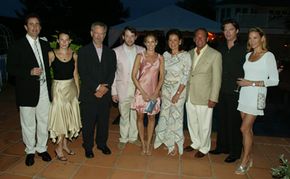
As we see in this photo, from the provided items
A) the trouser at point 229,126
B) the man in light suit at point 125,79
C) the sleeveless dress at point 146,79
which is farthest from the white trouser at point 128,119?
the trouser at point 229,126

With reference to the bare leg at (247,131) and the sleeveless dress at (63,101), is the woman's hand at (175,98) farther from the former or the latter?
the sleeveless dress at (63,101)

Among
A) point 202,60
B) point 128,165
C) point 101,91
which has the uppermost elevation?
point 202,60

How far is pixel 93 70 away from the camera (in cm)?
380

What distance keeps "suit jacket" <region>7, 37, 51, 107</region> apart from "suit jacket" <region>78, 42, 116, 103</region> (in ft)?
1.66

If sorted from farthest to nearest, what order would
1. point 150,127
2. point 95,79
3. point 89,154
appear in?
point 150,127 → point 89,154 → point 95,79

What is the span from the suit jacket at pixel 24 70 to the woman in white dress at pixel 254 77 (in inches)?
101

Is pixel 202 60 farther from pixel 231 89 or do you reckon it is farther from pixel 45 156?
pixel 45 156

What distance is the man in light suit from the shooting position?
421 cm

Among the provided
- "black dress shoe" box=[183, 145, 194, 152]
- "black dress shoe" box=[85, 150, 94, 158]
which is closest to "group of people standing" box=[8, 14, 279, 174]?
"black dress shoe" box=[85, 150, 94, 158]

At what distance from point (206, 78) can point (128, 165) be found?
1.62 m

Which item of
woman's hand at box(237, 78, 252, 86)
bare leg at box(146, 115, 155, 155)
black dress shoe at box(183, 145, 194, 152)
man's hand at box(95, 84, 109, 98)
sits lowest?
black dress shoe at box(183, 145, 194, 152)

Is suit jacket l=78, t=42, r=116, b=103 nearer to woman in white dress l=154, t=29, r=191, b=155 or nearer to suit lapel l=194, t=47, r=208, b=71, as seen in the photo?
woman in white dress l=154, t=29, r=191, b=155

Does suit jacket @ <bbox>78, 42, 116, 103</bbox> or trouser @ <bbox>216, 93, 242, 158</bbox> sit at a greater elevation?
suit jacket @ <bbox>78, 42, 116, 103</bbox>

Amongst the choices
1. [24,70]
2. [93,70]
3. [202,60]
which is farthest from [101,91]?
[202,60]
